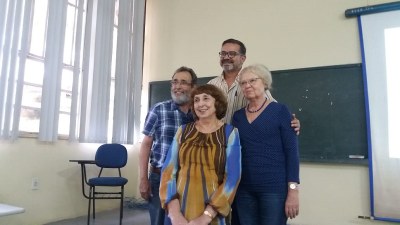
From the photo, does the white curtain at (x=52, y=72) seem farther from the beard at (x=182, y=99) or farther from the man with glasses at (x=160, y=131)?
the beard at (x=182, y=99)

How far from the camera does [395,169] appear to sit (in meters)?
3.05

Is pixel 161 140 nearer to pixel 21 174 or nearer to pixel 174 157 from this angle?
pixel 174 157

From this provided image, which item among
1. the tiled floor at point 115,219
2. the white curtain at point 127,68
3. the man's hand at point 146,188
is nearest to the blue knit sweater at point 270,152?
the man's hand at point 146,188

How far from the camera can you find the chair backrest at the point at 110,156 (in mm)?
3588

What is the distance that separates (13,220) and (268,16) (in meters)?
3.71

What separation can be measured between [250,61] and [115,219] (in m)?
2.60

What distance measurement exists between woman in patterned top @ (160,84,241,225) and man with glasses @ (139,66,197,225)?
0.74 feet

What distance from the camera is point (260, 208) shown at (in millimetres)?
1416

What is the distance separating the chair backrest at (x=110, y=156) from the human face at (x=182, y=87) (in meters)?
2.21

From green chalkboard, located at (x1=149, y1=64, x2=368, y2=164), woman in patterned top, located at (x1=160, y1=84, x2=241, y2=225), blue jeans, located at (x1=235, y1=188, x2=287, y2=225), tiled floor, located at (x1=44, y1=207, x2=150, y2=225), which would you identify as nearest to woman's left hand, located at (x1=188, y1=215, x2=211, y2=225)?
woman in patterned top, located at (x1=160, y1=84, x2=241, y2=225)

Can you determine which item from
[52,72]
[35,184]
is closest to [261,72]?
[52,72]

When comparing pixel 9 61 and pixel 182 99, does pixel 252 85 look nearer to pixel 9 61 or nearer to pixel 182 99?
pixel 182 99

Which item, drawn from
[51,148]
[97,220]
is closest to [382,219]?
[97,220]

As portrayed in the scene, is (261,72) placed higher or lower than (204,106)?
higher
